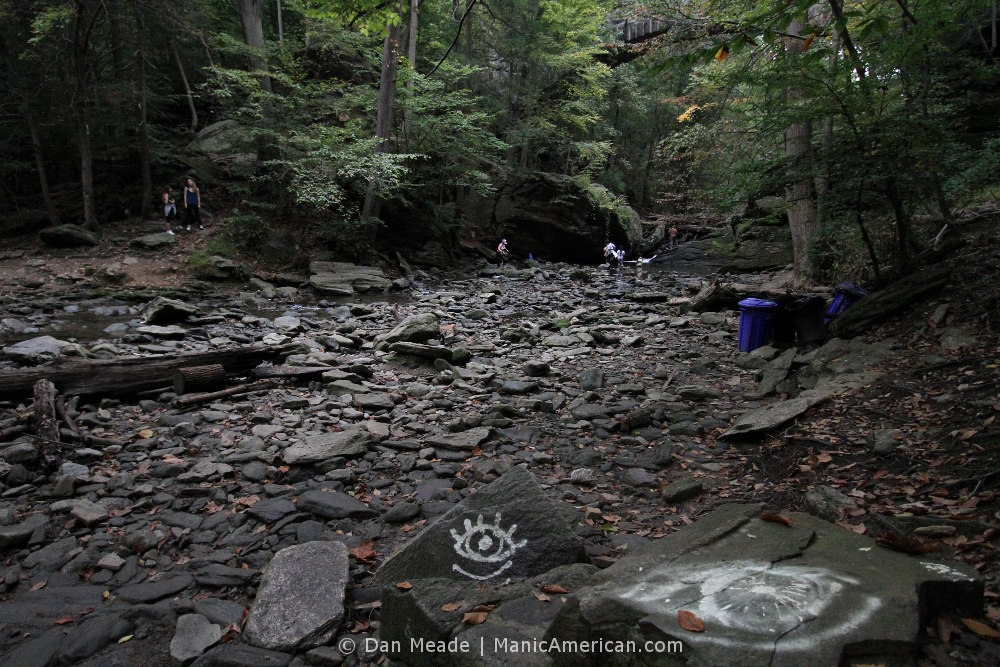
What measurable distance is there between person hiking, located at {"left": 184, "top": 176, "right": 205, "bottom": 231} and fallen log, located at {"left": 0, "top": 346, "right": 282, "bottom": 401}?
484 inches

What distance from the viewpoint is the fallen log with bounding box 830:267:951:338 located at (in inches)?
232

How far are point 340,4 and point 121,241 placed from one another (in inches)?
546

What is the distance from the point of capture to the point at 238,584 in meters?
2.97

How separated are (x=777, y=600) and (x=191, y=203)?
18723mm

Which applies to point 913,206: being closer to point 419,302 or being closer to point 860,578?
point 860,578

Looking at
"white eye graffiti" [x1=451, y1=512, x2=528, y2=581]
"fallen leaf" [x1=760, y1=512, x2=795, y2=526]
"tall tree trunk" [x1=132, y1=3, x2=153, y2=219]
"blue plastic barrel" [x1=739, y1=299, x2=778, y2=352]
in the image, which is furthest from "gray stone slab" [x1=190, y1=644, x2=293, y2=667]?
"tall tree trunk" [x1=132, y1=3, x2=153, y2=219]

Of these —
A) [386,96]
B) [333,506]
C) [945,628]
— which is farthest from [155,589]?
[386,96]

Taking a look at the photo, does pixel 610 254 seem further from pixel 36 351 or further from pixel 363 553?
pixel 363 553

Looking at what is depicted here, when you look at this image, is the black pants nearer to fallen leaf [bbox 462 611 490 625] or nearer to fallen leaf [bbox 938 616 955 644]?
fallen leaf [bbox 462 611 490 625]

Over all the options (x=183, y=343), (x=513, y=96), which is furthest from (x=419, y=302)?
(x=513, y=96)

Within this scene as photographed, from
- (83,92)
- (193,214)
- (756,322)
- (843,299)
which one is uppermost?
(83,92)

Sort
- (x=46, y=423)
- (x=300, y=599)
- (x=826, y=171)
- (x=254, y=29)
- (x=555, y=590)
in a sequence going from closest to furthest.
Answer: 1. (x=555, y=590)
2. (x=300, y=599)
3. (x=46, y=423)
4. (x=826, y=171)
5. (x=254, y=29)

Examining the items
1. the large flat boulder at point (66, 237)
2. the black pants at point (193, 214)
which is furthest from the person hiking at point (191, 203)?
the large flat boulder at point (66, 237)

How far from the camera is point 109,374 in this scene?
18.5ft
